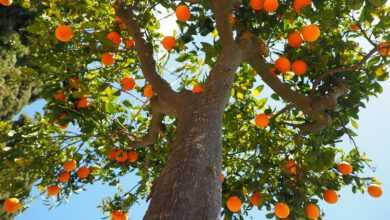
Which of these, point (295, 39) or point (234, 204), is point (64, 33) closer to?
point (295, 39)

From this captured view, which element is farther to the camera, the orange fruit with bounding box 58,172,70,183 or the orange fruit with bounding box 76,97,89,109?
the orange fruit with bounding box 58,172,70,183

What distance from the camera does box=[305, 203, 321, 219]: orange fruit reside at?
3551 millimetres

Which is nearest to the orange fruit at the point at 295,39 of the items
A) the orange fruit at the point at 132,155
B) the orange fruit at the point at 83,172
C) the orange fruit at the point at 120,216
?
the orange fruit at the point at 132,155

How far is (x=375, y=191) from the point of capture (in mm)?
3879

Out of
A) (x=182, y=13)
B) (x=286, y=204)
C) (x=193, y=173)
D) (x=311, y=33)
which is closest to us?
(x=193, y=173)

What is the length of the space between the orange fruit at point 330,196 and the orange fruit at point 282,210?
52cm

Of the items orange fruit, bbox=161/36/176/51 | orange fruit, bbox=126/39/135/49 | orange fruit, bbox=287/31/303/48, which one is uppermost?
orange fruit, bbox=126/39/135/49

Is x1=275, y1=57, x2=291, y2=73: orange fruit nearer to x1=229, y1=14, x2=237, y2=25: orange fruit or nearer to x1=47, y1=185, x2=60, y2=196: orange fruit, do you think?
x1=229, y1=14, x2=237, y2=25: orange fruit

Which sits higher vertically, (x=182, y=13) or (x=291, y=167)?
(x=182, y=13)

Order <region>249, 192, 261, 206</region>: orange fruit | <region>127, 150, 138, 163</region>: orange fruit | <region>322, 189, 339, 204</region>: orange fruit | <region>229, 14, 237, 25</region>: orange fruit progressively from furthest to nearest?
<region>127, 150, 138, 163</region>: orange fruit
<region>322, 189, 339, 204</region>: orange fruit
<region>249, 192, 261, 206</region>: orange fruit
<region>229, 14, 237, 25</region>: orange fruit

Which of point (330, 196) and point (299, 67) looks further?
point (330, 196)

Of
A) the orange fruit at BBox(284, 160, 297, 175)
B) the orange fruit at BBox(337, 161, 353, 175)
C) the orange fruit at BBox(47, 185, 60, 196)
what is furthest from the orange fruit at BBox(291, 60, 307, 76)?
the orange fruit at BBox(47, 185, 60, 196)

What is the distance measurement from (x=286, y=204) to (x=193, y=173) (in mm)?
1651

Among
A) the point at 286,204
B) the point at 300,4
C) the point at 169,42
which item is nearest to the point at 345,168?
the point at 286,204
